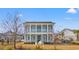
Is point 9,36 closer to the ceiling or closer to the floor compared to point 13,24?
closer to the floor

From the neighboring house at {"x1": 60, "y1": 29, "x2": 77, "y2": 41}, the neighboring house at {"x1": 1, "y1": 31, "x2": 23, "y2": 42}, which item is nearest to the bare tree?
the neighboring house at {"x1": 1, "y1": 31, "x2": 23, "y2": 42}

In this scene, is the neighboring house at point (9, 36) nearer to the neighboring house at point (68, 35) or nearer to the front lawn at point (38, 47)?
the front lawn at point (38, 47)

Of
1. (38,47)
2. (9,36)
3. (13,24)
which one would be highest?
(13,24)

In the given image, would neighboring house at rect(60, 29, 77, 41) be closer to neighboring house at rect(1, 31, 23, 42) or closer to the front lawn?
the front lawn

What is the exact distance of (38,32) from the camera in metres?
3.12

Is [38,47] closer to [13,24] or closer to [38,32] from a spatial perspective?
[38,32]

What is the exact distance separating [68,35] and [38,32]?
0.49m

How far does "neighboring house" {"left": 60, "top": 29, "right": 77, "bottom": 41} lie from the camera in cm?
309

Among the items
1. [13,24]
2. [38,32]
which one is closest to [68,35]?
[38,32]

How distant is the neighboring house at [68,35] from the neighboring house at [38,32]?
181 millimetres
